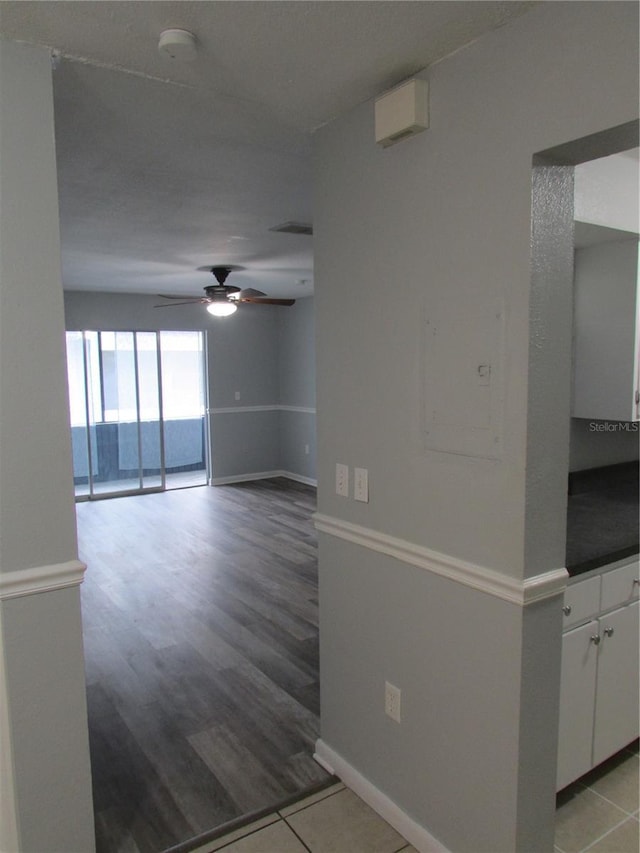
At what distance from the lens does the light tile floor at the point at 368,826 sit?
202 centimetres

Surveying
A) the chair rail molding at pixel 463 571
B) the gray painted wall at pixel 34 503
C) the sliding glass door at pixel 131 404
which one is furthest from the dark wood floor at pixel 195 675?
the sliding glass door at pixel 131 404

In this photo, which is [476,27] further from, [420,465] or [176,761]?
[176,761]

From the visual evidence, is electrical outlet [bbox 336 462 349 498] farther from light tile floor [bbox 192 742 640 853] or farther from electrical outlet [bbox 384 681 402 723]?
light tile floor [bbox 192 742 640 853]

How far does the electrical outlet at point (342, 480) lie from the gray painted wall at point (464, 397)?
5 cm

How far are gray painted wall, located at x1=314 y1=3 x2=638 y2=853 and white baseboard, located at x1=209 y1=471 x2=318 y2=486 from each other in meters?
6.11

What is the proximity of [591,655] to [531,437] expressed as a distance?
3.67 feet

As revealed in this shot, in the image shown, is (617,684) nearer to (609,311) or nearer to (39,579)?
(609,311)

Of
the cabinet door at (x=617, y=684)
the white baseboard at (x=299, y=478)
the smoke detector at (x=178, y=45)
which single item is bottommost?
the white baseboard at (x=299, y=478)

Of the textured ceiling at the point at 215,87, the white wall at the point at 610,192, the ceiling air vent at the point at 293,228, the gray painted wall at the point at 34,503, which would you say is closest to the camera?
the textured ceiling at the point at 215,87

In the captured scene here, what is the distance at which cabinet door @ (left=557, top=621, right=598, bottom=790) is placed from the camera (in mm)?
2123

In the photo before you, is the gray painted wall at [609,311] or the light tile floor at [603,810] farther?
the gray painted wall at [609,311]

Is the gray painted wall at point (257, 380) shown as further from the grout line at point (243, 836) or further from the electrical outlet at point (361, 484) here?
the grout line at point (243, 836)

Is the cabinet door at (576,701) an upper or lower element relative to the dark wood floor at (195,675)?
upper

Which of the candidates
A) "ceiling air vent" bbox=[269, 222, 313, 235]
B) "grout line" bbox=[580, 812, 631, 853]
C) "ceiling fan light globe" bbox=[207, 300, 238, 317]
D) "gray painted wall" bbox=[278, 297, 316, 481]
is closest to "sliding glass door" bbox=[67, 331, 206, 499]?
"gray painted wall" bbox=[278, 297, 316, 481]
